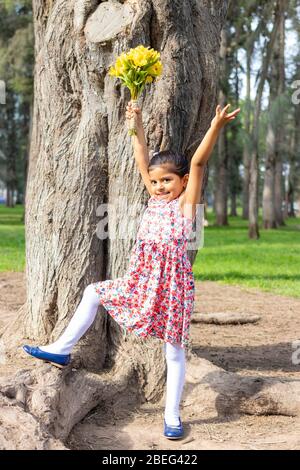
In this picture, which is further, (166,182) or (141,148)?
(141,148)

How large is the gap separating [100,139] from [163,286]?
1.51 m

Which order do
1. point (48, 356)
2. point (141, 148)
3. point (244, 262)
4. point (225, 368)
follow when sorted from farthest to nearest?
point (244, 262) < point (225, 368) < point (141, 148) < point (48, 356)

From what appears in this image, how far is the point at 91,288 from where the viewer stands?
445 centimetres

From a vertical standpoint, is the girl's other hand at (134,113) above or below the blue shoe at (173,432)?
above

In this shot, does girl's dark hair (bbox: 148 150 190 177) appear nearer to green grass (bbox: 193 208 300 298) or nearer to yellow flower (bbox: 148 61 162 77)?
yellow flower (bbox: 148 61 162 77)

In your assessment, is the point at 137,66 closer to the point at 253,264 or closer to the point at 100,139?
the point at 100,139

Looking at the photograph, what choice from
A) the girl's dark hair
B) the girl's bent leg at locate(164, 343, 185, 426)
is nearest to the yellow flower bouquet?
the girl's dark hair

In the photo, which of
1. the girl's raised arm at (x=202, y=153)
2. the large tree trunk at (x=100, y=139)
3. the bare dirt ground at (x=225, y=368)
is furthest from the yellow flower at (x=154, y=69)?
the bare dirt ground at (x=225, y=368)

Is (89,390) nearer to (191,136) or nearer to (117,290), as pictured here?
(117,290)

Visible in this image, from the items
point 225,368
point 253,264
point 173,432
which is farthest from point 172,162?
point 253,264

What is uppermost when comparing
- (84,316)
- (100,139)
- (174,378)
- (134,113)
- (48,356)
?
(134,113)

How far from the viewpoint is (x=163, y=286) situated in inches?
173

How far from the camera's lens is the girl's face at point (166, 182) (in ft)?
14.6

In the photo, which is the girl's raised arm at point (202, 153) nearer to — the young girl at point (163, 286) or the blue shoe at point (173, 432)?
the young girl at point (163, 286)
